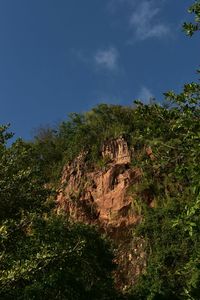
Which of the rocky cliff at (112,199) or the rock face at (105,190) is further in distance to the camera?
the rock face at (105,190)

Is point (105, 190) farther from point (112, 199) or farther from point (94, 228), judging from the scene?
point (94, 228)

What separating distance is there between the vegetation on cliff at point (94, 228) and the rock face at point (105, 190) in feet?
3.11

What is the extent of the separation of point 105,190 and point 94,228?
18.3m

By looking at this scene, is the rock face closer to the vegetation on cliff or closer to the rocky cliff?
the rocky cliff

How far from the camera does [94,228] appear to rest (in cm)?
3078

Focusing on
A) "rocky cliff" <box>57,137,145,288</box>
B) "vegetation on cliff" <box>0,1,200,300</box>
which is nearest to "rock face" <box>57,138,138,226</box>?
"rocky cliff" <box>57,137,145,288</box>

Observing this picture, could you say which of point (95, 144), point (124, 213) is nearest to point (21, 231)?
point (124, 213)

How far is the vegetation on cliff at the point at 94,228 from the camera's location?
1112 cm

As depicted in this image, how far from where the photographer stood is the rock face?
153 feet

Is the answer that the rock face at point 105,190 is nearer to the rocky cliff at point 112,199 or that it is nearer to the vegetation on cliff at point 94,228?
the rocky cliff at point 112,199

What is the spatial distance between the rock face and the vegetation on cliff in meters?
0.95

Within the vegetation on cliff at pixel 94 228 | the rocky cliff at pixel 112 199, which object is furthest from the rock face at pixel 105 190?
the vegetation on cliff at pixel 94 228

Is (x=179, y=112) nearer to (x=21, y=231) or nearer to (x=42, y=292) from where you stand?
(x=21, y=231)

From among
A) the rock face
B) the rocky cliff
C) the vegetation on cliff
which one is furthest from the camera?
the rock face
